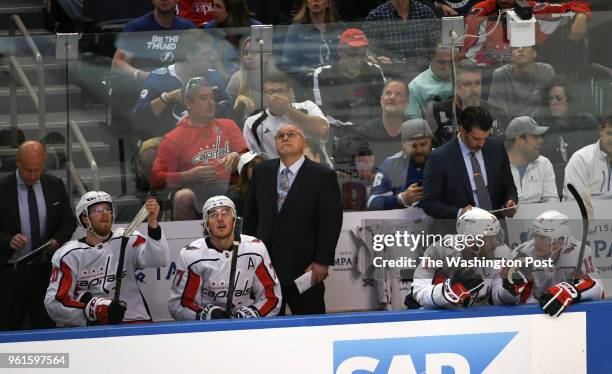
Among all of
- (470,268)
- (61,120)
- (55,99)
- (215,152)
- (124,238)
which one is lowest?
(470,268)

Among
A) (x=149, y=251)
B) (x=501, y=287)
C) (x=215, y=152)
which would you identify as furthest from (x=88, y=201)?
(x=501, y=287)

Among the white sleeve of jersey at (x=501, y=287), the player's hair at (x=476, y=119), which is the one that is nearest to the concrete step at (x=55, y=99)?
the player's hair at (x=476, y=119)

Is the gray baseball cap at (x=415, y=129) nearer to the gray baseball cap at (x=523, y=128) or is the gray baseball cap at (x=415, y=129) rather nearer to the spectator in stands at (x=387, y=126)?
the spectator in stands at (x=387, y=126)

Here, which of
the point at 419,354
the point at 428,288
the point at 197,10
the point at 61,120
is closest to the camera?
the point at 419,354

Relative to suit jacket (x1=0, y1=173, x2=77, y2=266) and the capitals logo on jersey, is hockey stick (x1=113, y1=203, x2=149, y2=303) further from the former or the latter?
the capitals logo on jersey

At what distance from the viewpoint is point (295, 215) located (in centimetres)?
872

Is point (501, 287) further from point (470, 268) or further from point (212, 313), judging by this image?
point (212, 313)

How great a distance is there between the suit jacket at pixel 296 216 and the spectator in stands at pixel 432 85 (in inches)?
27.3

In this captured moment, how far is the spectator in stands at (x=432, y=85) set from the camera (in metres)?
9.00

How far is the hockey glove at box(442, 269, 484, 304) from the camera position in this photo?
7.46 metres

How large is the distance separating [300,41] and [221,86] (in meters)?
0.55

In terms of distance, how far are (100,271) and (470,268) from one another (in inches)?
83.7

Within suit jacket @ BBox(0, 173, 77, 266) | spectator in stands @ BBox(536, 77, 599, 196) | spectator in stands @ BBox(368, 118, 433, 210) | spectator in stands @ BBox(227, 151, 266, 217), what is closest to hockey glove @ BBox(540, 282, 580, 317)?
spectator in stands @ BBox(536, 77, 599, 196)

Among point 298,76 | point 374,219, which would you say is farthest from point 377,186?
point 298,76
